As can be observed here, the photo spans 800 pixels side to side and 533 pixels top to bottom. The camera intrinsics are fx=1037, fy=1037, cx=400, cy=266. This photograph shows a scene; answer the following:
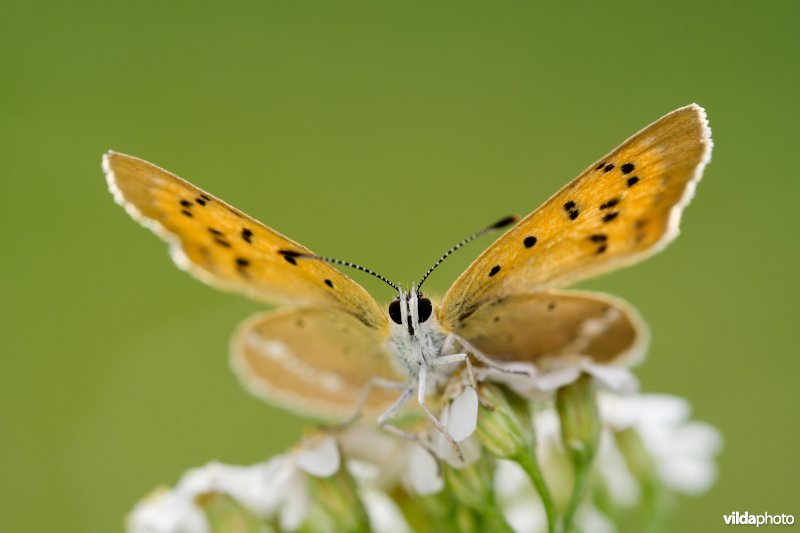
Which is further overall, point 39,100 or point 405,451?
point 39,100

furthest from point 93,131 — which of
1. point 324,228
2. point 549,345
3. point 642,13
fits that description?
point 549,345

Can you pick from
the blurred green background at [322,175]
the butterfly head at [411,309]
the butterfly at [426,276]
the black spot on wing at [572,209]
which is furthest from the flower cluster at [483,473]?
the blurred green background at [322,175]

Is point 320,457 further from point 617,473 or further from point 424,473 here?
point 617,473

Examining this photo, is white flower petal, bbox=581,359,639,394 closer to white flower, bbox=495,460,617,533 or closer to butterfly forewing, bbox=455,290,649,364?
butterfly forewing, bbox=455,290,649,364

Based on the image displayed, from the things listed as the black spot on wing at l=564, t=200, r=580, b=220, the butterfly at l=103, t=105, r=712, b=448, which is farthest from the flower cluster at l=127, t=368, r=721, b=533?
the black spot on wing at l=564, t=200, r=580, b=220

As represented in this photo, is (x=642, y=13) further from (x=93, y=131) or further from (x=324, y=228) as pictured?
(x=93, y=131)
